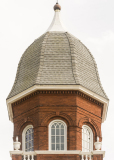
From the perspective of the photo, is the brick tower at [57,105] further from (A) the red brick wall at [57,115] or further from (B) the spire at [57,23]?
(B) the spire at [57,23]

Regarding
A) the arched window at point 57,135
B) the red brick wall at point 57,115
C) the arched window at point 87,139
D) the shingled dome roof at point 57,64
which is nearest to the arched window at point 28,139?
the red brick wall at point 57,115

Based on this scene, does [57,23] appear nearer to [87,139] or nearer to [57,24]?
[57,24]

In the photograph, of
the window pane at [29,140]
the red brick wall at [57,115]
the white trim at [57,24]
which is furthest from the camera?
the white trim at [57,24]

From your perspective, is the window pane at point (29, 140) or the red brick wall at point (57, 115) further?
the window pane at point (29, 140)

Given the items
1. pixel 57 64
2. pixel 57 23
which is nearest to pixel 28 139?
pixel 57 64

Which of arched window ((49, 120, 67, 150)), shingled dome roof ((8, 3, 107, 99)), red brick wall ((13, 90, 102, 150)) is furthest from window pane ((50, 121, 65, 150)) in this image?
shingled dome roof ((8, 3, 107, 99))

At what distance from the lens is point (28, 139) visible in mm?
53406

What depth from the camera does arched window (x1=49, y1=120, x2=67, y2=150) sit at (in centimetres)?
5228

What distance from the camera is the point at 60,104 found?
53.2m

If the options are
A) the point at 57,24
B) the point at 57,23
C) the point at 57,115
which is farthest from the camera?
the point at 57,23

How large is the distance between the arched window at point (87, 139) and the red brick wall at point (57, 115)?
0.26m

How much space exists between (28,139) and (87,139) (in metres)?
3.39

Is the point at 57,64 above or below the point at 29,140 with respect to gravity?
above

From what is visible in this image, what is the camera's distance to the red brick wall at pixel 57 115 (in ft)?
172
